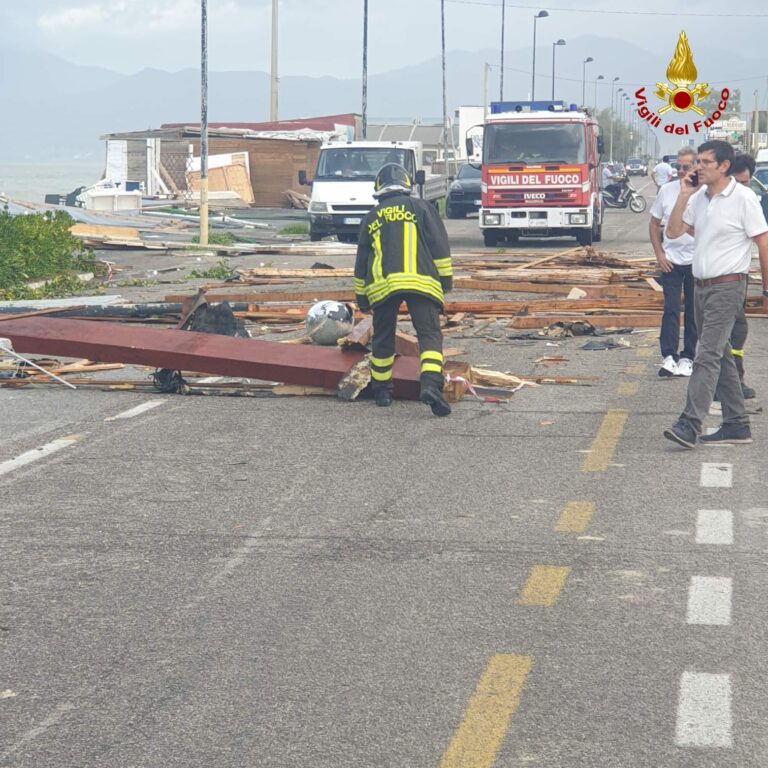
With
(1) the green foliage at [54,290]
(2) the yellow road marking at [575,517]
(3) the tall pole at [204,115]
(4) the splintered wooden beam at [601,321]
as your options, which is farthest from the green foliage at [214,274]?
(2) the yellow road marking at [575,517]

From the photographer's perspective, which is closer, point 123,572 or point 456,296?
point 123,572

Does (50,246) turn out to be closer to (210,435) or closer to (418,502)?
(210,435)

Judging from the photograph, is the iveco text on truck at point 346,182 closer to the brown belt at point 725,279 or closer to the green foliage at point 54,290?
the green foliage at point 54,290

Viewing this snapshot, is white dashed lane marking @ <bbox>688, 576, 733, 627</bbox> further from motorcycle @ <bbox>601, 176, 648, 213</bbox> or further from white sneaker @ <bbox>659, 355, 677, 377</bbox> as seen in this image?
motorcycle @ <bbox>601, 176, 648, 213</bbox>

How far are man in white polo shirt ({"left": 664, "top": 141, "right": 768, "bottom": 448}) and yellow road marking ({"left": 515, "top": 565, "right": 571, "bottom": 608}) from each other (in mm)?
3025

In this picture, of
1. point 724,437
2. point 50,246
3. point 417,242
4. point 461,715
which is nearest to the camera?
point 461,715

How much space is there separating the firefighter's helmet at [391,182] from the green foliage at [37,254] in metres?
9.80

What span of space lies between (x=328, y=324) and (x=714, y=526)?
6.41 meters

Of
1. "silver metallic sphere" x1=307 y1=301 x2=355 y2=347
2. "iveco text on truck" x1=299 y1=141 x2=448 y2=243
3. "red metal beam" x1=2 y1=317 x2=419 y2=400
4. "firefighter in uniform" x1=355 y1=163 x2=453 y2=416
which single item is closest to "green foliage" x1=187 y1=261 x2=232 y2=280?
"iveco text on truck" x1=299 y1=141 x2=448 y2=243

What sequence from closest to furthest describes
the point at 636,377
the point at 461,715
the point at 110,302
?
the point at 461,715, the point at 636,377, the point at 110,302

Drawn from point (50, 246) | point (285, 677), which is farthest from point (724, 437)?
point (50, 246)

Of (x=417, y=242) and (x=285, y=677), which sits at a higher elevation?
(x=417, y=242)

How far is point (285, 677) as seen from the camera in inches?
193

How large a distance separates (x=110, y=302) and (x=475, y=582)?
12.4 metres
